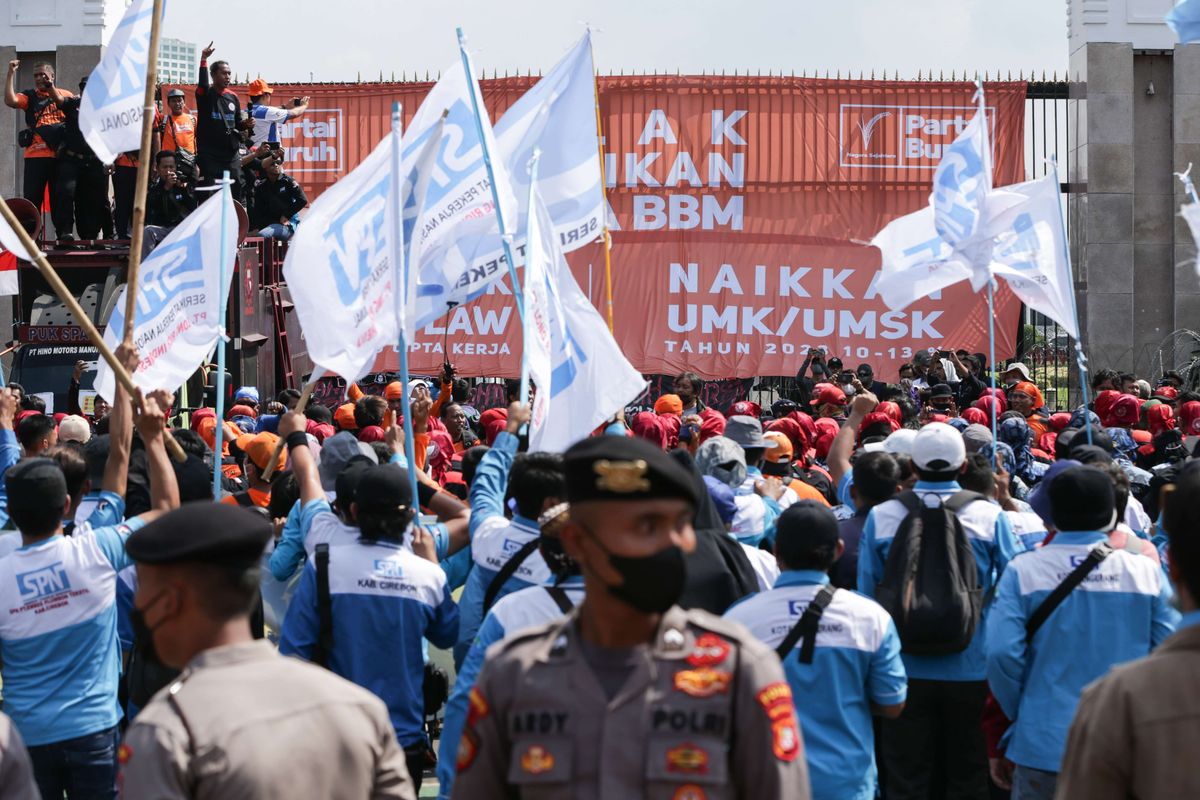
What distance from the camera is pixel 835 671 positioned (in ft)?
14.5

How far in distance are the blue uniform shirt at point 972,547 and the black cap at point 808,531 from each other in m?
0.95

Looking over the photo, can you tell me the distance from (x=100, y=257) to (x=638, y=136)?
29.4ft

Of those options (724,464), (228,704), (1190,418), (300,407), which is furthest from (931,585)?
(1190,418)

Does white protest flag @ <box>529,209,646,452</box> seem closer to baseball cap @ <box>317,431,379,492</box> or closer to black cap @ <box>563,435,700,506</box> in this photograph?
baseball cap @ <box>317,431,379,492</box>

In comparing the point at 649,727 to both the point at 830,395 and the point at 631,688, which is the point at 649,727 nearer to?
the point at 631,688

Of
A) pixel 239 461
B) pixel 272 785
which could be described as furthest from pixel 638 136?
pixel 272 785

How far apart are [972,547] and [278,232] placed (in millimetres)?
10919

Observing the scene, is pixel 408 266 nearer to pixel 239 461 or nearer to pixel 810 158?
pixel 239 461

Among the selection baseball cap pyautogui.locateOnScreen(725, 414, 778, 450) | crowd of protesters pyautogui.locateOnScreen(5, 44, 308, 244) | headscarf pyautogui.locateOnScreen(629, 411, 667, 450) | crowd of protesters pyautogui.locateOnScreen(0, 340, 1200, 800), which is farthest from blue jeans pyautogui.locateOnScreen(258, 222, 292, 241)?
baseball cap pyautogui.locateOnScreen(725, 414, 778, 450)

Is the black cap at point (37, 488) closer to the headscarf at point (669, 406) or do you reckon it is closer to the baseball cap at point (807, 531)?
the baseball cap at point (807, 531)

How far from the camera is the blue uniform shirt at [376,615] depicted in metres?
4.81

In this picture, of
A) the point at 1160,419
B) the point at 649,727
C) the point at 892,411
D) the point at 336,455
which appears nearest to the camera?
the point at 649,727

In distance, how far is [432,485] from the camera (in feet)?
19.9

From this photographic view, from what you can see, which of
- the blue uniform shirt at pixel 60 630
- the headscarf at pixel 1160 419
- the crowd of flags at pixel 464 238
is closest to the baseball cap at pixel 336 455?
the crowd of flags at pixel 464 238
